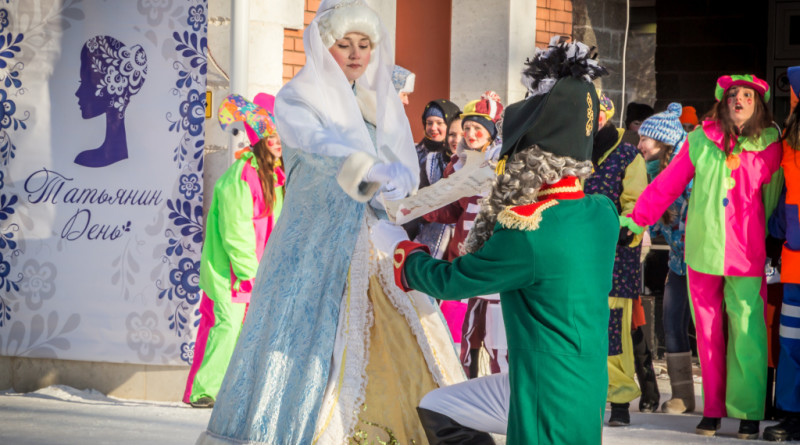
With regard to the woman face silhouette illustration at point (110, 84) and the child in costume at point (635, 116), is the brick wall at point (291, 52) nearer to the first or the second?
the woman face silhouette illustration at point (110, 84)

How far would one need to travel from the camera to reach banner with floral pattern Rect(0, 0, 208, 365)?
23.8 ft

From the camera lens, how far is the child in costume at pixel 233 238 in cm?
691

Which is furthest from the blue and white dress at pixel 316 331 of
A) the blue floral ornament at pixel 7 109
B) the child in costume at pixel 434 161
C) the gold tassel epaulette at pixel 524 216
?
the blue floral ornament at pixel 7 109

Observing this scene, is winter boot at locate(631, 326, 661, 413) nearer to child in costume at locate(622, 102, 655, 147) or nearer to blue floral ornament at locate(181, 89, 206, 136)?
child in costume at locate(622, 102, 655, 147)

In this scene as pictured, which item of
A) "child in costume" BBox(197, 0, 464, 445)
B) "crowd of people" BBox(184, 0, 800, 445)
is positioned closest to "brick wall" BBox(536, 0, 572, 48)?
"crowd of people" BBox(184, 0, 800, 445)

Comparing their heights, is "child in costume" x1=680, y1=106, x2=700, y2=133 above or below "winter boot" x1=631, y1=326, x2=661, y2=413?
above

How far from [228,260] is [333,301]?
9.39 feet

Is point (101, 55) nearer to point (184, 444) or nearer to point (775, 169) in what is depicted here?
point (184, 444)

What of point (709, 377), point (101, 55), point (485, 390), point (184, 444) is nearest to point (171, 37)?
point (101, 55)

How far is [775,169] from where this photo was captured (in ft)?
20.6

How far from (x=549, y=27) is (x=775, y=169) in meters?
2.93

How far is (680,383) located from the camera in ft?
22.7

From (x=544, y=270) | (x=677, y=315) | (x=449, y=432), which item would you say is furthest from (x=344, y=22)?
(x=677, y=315)

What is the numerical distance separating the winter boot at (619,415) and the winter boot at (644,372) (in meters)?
0.50
